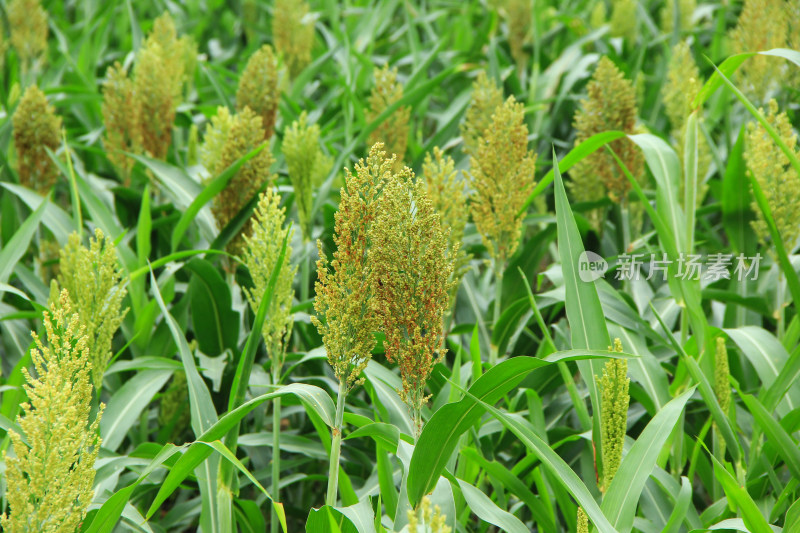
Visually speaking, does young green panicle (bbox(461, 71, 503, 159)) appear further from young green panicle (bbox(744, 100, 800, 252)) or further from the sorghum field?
young green panicle (bbox(744, 100, 800, 252))

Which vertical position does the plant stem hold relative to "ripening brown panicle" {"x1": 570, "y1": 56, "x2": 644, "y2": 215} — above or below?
below

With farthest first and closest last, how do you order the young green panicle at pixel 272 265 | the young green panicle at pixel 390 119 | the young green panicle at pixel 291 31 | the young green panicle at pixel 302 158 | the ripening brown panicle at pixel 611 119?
1. the young green panicle at pixel 291 31
2. the young green panicle at pixel 390 119
3. the ripening brown panicle at pixel 611 119
4. the young green panicle at pixel 302 158
5. the young green panicle at pixel 272 265

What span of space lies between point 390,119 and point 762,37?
1759mm

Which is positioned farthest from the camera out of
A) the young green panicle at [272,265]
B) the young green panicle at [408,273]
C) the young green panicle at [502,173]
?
the young green panicle at [502,173]

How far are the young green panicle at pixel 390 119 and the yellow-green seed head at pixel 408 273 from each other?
5.56 feet

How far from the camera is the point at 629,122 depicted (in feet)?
9.80

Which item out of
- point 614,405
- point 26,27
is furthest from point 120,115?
point 614,405

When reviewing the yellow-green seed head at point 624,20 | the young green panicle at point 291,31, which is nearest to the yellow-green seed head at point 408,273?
the young green panicle at point 291,31

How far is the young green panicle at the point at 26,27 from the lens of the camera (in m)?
4.74

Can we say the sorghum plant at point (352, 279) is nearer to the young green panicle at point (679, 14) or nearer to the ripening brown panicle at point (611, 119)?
the ripening brown panicle at point (611, 119)

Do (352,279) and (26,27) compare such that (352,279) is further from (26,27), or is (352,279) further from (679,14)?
(26,27)

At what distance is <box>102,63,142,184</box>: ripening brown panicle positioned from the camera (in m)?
3.33

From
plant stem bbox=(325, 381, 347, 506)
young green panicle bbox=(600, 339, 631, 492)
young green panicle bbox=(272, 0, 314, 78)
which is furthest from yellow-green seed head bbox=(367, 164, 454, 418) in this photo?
young green panicle bbox=(272, 0, 314, 78)

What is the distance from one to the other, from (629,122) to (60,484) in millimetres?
2370
